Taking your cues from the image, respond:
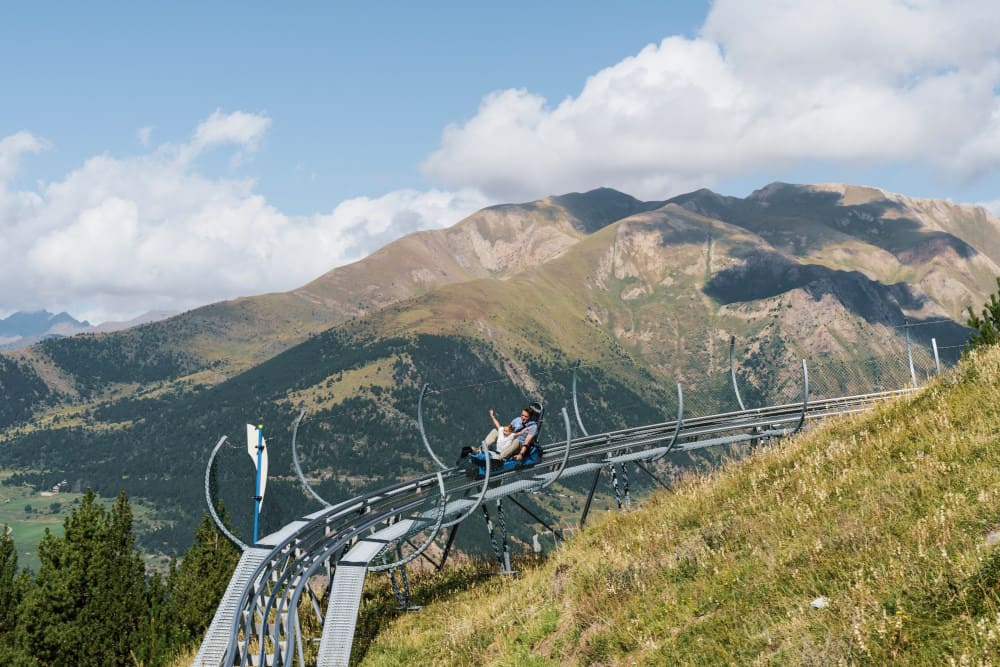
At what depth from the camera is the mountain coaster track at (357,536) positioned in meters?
11.9

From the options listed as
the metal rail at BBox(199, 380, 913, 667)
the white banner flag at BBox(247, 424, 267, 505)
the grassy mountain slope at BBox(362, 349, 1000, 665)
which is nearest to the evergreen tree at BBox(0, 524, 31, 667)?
the metal rail at BBox(199, 380, 913, 667)

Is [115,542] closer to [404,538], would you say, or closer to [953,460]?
[404,538]

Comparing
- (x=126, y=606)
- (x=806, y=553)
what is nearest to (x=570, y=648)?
(x=806, y=553)

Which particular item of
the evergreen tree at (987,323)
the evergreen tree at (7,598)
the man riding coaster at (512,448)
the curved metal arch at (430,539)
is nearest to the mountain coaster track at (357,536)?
the curved metal arch at (430,539)

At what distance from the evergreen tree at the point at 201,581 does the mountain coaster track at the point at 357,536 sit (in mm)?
30953

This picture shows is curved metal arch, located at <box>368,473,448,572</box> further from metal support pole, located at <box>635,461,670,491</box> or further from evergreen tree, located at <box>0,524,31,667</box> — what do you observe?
evergreen tree, located at <box>0,524,31,667</box>

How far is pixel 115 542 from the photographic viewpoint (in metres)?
52.8

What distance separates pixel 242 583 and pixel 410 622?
3517mm

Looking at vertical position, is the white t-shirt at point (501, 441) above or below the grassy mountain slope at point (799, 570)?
above

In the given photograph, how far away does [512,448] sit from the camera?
20.9 m

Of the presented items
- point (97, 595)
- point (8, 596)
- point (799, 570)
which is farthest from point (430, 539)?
point (8, 596)

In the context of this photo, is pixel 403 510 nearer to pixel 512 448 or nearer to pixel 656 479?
pixel 512 448

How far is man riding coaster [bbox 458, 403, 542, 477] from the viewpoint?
20.5 meters

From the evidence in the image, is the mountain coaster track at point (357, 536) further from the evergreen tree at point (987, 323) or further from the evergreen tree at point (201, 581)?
the evergreen tree at point (201, 581)
